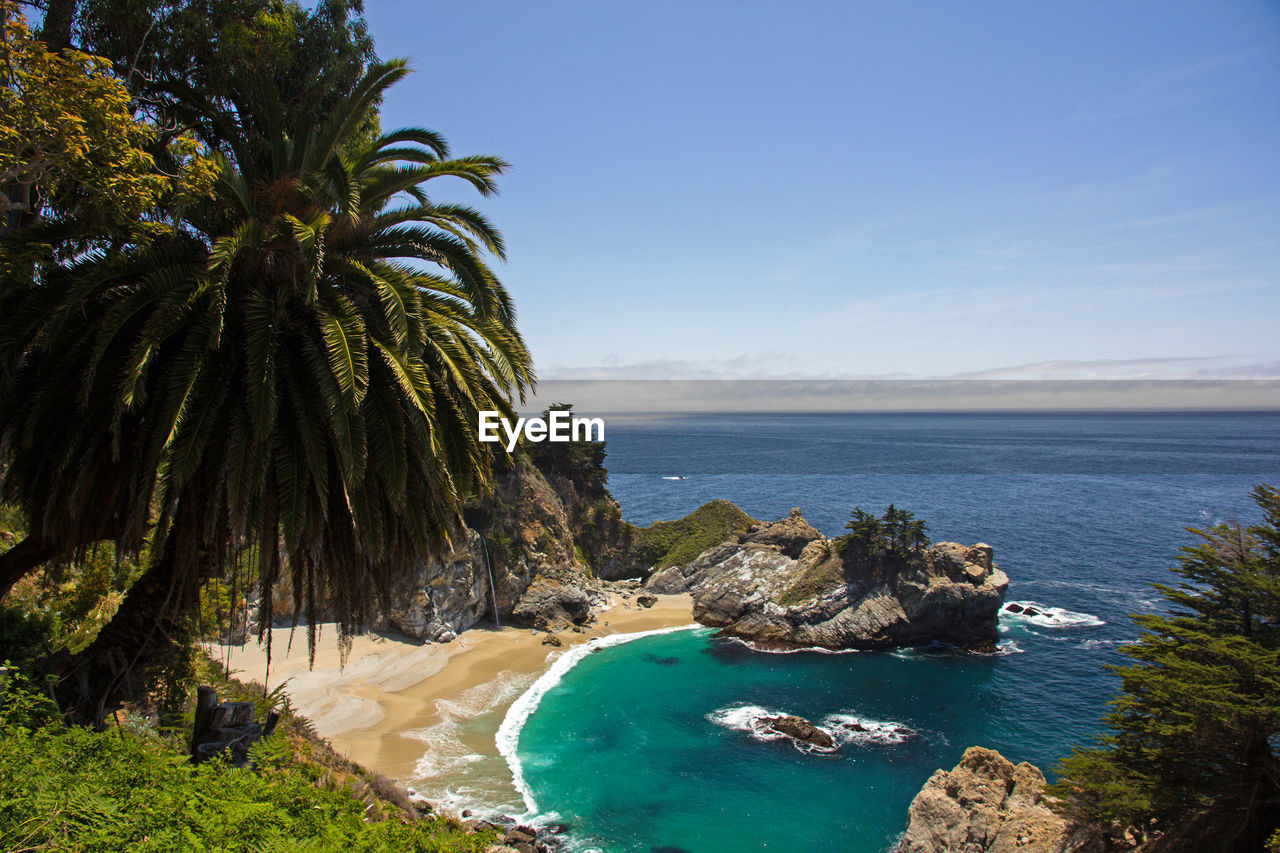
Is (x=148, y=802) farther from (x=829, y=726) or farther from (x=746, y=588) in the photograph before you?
(x=746, y=588)

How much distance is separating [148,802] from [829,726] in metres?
31.9

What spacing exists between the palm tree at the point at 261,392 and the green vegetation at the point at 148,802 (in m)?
2.22

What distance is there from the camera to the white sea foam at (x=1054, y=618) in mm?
46531

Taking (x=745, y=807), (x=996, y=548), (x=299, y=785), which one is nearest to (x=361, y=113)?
(x=299, y=785)

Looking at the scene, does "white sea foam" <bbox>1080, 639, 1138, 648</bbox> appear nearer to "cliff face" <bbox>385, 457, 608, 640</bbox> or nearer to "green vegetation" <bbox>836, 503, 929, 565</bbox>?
"green vegetation" <bbox>836, 503, 929, 565</bbox>

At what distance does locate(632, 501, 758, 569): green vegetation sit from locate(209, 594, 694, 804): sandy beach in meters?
15.9

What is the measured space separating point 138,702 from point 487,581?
34807 mm

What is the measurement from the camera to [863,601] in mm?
45438

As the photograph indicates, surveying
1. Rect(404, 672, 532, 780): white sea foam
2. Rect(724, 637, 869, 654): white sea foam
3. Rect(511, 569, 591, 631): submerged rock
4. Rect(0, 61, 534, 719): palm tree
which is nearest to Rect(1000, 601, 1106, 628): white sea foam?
Rect(724, 637, 869, 654): white sea foam

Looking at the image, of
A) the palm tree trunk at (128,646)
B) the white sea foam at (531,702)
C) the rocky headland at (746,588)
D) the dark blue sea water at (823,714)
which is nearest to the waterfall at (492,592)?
the rocky headland at (746,588)

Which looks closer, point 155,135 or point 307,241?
point 307,241

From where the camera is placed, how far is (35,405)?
8.49m

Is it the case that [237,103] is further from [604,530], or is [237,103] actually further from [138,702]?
[604,530]

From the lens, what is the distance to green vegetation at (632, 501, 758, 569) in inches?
2368
